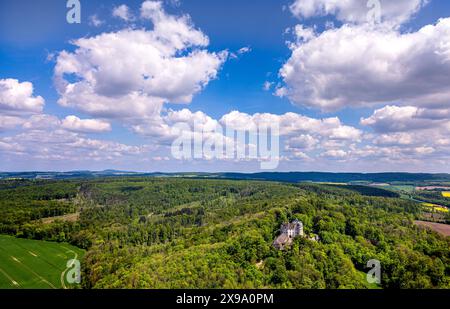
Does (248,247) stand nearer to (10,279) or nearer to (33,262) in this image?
(10,279)

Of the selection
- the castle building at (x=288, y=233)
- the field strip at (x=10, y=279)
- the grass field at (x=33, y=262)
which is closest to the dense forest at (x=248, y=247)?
the castle building at (x=288, y=233)

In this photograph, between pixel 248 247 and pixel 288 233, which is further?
pixel 288 233

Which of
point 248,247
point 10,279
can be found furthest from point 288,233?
point 10,279

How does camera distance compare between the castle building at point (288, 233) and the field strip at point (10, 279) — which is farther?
the castle building at point (288, 233)

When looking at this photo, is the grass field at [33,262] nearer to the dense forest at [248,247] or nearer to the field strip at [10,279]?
the field strip at [10,279]

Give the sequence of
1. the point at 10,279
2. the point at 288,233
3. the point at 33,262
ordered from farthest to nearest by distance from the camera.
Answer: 1. the point at 33,262
2. the point at 288,233
3. the point at 10,279

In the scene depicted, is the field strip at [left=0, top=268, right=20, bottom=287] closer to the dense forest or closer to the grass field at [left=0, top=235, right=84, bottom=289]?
the grass field at [left=0, top=235, right=84, bottom=289]

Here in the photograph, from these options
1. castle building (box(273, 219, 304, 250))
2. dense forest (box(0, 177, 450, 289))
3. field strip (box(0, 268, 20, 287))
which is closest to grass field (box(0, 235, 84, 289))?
field strip (box(0, 268, 20, 287))

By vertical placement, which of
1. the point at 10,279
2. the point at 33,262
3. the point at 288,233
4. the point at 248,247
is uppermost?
the point at 288,233
